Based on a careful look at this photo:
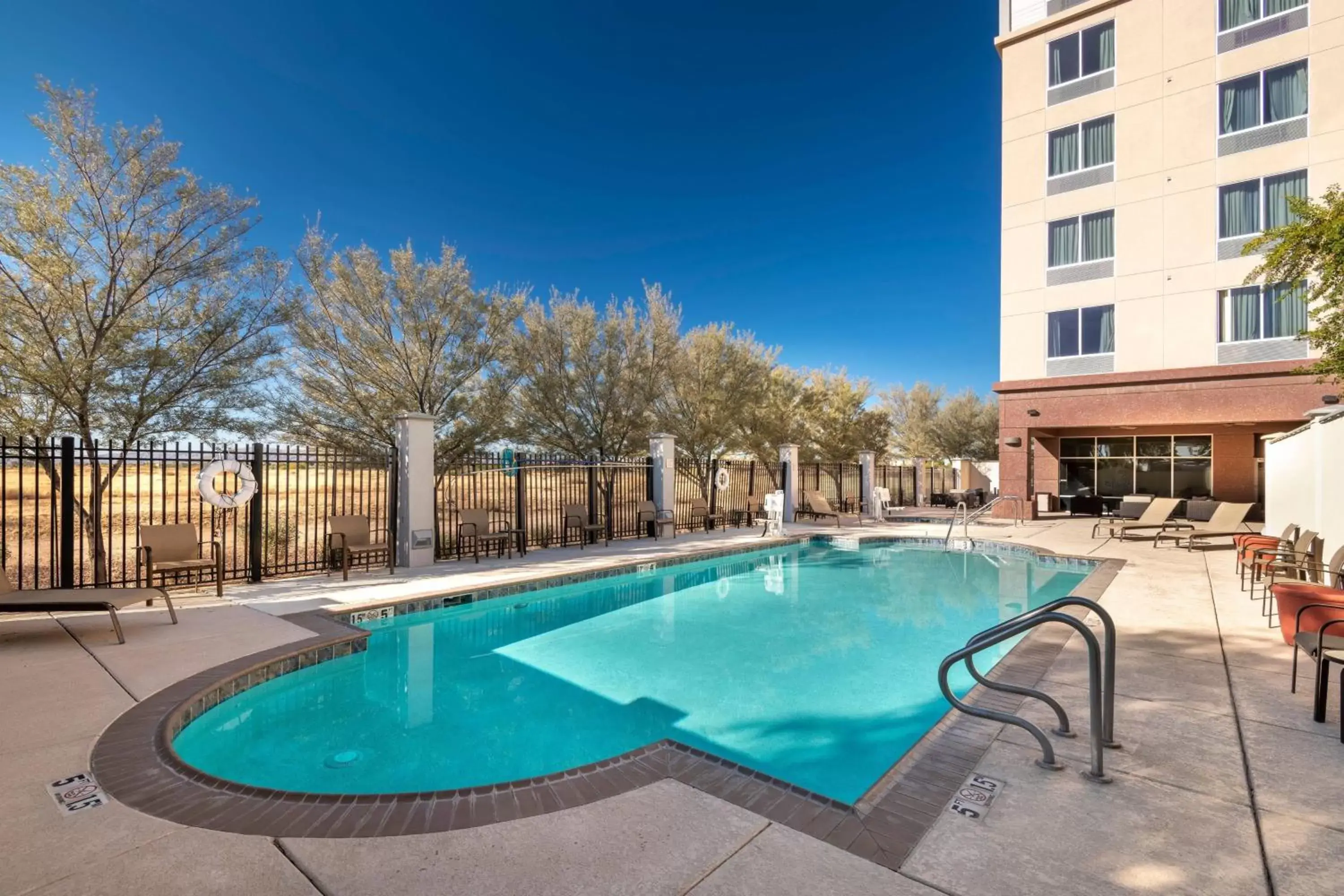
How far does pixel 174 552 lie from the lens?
6711 mm

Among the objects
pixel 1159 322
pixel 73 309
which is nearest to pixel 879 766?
pixel 73 309

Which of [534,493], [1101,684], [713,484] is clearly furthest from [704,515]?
[1101,684]

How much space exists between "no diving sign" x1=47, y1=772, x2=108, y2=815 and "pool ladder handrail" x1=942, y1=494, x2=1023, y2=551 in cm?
1253

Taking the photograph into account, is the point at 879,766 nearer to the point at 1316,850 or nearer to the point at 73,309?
the point at 1316,850

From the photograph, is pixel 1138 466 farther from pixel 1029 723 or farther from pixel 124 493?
pixel 124 493

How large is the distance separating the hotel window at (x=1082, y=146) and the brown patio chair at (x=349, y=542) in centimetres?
1947

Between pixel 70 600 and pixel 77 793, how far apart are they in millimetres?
3126

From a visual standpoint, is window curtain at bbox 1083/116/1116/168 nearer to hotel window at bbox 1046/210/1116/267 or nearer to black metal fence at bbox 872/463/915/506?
hotel window at bbox 1046/210/1116/267

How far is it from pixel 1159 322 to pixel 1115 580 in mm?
10988

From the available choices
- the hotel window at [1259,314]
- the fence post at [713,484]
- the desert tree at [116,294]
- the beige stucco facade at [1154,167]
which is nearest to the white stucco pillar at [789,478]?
the fence post at [713,484]

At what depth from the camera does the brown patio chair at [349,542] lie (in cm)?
811

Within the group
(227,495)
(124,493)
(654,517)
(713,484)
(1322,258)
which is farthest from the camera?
(713,484)

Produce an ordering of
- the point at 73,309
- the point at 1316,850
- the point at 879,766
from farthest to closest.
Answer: the point at 73,309
the point at 879,766
the point at 1316,850

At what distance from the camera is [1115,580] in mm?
7926
